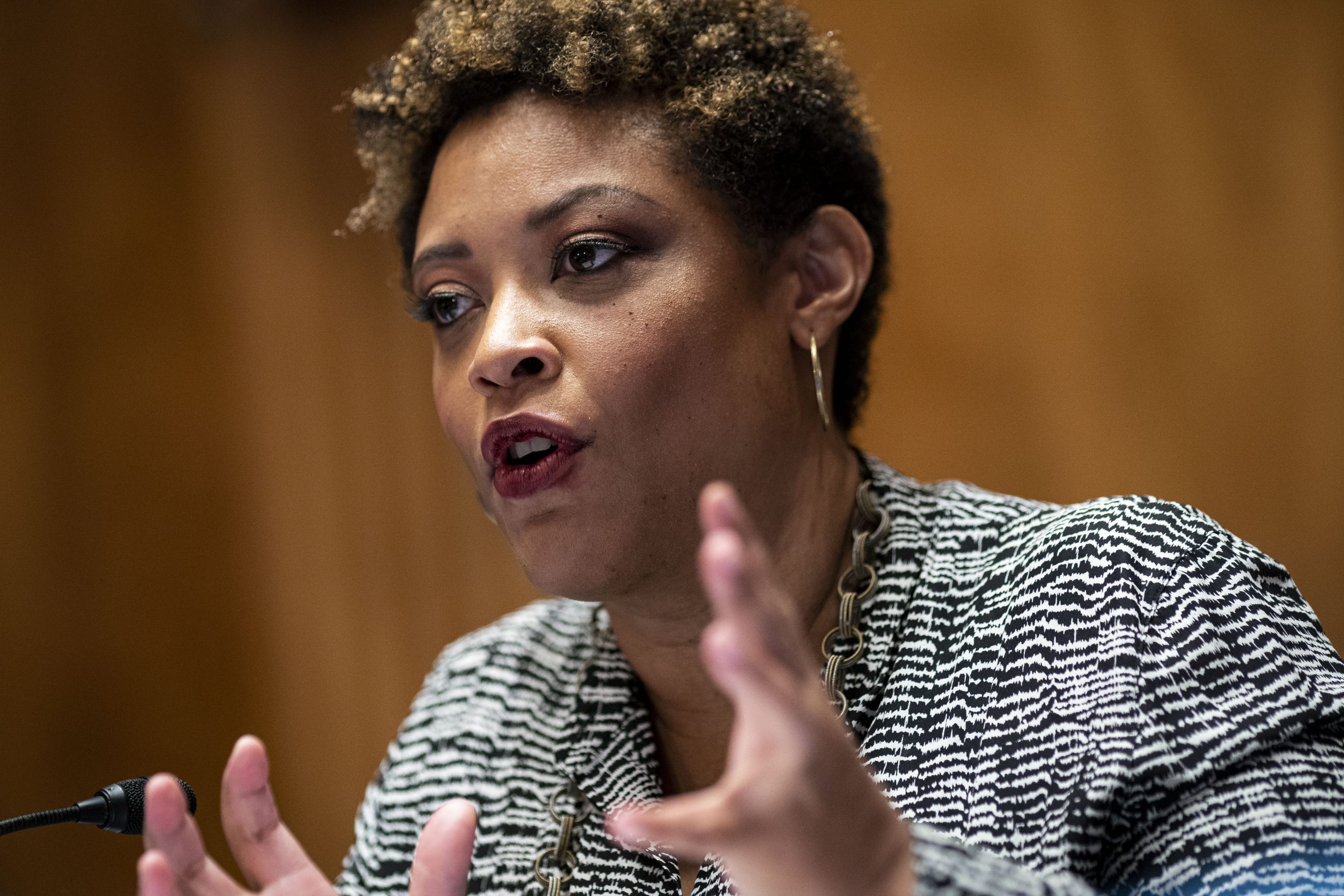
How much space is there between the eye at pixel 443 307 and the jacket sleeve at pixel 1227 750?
0.82m

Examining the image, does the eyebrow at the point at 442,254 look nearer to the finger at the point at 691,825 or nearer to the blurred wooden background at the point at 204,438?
the finger at the point at 691,825

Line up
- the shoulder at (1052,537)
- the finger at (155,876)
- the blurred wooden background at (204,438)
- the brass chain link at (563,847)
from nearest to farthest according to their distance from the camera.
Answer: the finger at (155,876), the shoulder at (1052,537), the brass chain link at (563,847), the blurred wooden background at (204,438)

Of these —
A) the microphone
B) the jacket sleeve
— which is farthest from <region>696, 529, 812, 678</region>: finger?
the microphone

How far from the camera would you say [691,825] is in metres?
0.73

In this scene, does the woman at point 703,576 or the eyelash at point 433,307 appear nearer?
the woman at point 703,576

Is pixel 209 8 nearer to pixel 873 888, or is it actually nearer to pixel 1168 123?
pixel 1168 123

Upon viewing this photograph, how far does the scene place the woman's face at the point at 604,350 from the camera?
1.31 meters

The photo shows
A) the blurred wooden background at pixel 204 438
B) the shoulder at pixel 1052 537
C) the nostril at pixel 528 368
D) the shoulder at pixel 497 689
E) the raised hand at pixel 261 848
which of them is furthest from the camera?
the blurred wooden background at pixel 204 438

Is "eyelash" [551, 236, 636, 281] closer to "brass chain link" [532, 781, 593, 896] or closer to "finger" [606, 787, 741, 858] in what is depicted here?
"brass chain link" [532, 781, 593, 896]

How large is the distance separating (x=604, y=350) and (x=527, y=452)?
15 centimetres

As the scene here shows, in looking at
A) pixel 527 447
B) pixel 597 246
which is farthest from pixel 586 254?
pixel 527 447

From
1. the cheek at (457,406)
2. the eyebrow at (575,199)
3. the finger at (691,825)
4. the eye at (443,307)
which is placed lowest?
the finger at (691,825)

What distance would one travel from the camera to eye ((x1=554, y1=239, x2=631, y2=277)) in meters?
1.36

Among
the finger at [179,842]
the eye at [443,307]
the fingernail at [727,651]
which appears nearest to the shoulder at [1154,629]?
the fingernail at [727,651]
